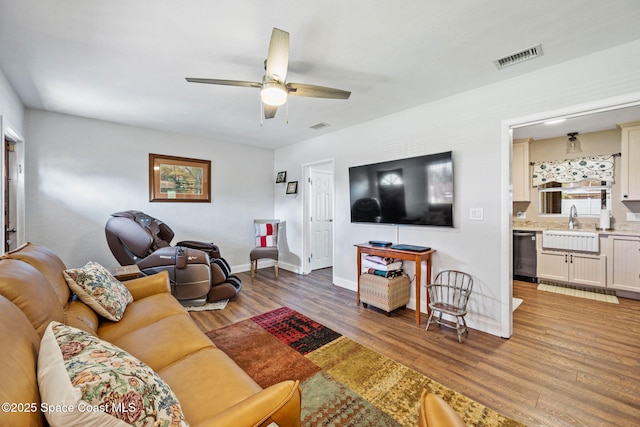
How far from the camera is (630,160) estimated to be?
144 inches

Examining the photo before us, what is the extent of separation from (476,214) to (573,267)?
8.26 feet

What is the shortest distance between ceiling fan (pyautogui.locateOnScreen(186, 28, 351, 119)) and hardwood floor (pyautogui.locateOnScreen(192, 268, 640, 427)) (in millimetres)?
2250

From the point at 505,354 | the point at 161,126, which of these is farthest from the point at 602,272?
the point at 161,126

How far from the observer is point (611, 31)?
185cm

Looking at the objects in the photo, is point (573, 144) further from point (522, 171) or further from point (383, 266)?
point (383, 266)

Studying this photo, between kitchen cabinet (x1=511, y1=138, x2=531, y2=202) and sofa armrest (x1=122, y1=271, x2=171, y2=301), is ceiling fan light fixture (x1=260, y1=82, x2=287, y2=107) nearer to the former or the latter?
sofa armrest (x1=122, y1=271, x2=171, y2=301)

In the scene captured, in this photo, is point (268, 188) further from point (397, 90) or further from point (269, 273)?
point (397, 90)

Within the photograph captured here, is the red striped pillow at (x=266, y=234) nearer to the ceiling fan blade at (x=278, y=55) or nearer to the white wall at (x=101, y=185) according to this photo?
the white wall at (x=101, y=185)

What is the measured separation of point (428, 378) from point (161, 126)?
15.1ft

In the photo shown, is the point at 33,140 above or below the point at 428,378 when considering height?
above

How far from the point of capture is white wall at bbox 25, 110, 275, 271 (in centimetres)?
341

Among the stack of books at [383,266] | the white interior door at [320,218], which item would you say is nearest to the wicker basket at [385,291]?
the stack of books at [383,266]

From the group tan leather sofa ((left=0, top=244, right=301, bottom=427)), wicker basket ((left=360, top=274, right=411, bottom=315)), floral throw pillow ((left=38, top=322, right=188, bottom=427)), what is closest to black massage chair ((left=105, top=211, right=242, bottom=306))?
tan leather sofa ((left=0, top=244, right=301, bottom=427))

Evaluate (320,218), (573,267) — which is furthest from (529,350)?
(320,218)
